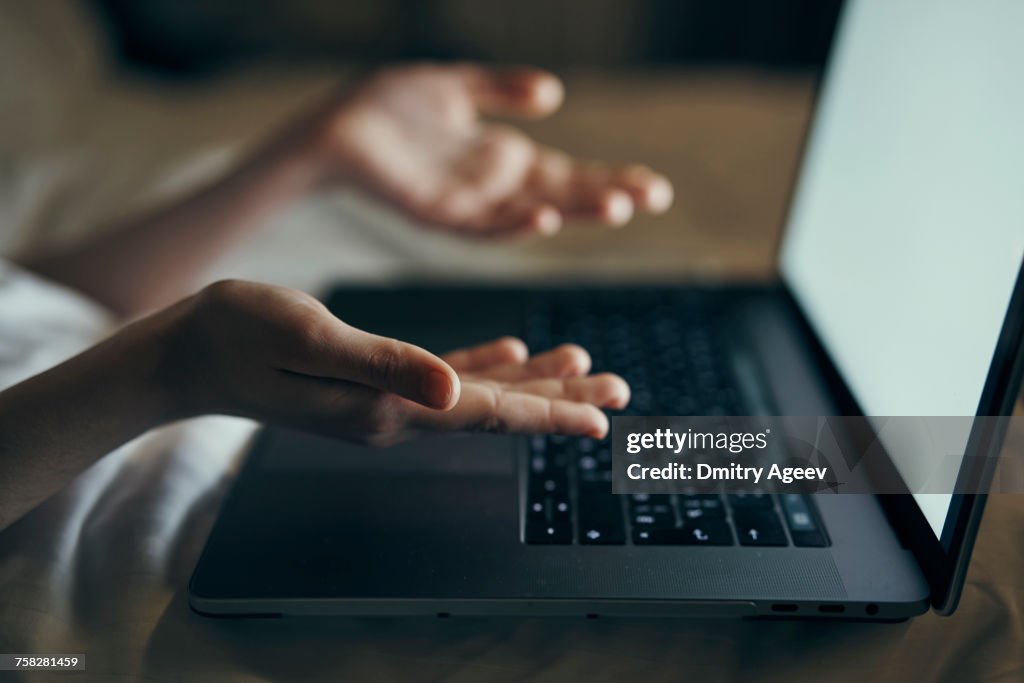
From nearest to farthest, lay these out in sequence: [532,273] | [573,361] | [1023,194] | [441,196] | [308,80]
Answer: [1023,194], [573,361], [441,196], [532,273], [308,80]

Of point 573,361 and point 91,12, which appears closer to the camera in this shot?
point 573,361

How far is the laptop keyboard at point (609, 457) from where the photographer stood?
1.28ft

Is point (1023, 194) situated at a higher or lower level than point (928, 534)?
higher

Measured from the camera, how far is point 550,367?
436mm

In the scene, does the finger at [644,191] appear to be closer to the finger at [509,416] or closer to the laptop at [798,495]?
the laptop at [798,495]

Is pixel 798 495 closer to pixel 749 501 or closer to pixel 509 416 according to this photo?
pixel 749 501

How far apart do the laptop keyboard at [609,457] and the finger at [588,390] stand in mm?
52

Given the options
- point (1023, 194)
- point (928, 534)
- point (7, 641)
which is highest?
point (1023, 194)

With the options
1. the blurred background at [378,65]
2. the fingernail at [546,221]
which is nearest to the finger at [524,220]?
the fingernail at [546,221]

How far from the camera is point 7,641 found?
→ 1.20 ft

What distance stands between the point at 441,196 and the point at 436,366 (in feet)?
1.25

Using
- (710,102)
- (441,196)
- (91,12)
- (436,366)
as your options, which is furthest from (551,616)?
(91,12)

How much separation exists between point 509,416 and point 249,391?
0.40 ft

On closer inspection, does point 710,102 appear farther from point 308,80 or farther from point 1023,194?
point 1023,194
